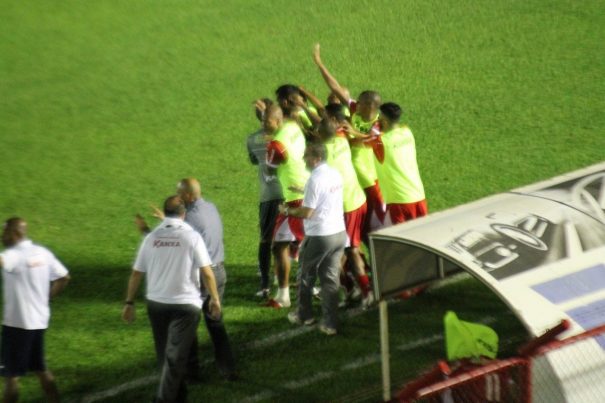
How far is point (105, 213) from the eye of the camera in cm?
1281

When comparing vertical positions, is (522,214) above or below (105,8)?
below

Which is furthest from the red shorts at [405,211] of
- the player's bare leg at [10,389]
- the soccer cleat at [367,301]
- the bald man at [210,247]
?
the player's bare leg at [10,389]

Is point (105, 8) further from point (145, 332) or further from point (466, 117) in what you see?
point (145, 332)

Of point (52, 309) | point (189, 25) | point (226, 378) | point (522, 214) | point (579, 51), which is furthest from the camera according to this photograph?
point (189, 25)

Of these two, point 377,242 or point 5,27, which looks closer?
point 377,242

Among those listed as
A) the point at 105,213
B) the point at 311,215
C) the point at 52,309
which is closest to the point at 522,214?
the point at 311,215

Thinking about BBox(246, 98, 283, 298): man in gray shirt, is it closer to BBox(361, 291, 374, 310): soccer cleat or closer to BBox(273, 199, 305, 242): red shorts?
BBox(273, 199, 305, 242): red shorts

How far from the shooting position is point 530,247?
724cm

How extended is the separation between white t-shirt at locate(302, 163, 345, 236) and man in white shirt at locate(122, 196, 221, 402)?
50.6 inches

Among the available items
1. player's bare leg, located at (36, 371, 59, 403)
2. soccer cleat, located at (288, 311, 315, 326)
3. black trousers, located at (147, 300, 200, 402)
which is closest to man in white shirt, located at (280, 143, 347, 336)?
soccer cleat, located at (288, 311, 315, 326)

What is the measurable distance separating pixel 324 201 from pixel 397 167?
3.69ft

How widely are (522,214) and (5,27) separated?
1344 cm

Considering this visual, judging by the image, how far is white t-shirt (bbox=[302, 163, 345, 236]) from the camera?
9.09 metres

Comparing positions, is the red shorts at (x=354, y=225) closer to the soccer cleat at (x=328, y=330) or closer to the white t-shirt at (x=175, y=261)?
the soccer cleat at (x=328, y=330)
